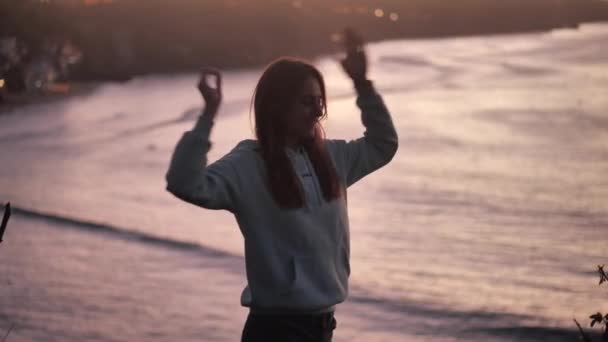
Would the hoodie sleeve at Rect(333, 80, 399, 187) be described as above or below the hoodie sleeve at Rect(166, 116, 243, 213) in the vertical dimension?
above

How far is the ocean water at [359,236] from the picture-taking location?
8.38 meters

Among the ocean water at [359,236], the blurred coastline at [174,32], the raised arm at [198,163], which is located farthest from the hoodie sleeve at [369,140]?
the blurred coastline at [174,32]

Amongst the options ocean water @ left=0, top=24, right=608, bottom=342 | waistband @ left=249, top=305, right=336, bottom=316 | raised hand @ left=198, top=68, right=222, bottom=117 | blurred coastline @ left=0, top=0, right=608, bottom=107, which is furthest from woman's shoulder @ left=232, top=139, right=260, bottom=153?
blurred coastline @ left=0, top=0, right=608, bottom=107

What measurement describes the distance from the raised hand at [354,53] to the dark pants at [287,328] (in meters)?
0.77

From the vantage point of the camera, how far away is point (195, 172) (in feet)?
10.6

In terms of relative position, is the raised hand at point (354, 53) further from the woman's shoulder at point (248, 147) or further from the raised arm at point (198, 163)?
the raised arm at point (198, 163)

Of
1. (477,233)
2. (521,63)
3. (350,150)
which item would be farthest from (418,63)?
(350,150)

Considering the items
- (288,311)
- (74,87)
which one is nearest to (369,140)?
(288,311)

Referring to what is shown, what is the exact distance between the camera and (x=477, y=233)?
13.2 meters

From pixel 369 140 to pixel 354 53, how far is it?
0.29m

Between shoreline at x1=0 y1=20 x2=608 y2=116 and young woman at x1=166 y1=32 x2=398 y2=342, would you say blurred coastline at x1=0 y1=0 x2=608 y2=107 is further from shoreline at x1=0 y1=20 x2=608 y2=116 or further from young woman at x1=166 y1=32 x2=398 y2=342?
young woman at x1=166 y1=32 x2=398 y2=342

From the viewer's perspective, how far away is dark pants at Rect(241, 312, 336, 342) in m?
3.44

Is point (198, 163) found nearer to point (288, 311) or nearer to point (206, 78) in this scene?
point (206, 78)

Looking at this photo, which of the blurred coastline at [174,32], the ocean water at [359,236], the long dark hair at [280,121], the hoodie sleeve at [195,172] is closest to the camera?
the hoodie sleeve at [195,172]
